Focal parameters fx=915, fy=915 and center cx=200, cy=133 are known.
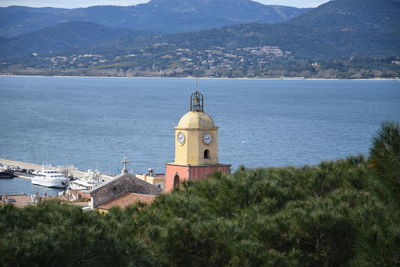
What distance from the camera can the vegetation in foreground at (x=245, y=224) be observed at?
11492 mm

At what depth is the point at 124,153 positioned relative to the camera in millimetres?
71375

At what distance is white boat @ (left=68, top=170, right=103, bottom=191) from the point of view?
5119 cm

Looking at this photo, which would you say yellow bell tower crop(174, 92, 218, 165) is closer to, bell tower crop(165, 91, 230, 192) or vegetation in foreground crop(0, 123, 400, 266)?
bell tower crop(165, 91, 230, 192)

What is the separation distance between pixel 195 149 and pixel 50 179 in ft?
108

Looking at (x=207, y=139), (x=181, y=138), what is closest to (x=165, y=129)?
(x=181, y=138)

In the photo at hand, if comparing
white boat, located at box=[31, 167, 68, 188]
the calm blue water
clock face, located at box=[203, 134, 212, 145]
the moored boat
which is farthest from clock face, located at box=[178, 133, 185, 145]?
the moored boat

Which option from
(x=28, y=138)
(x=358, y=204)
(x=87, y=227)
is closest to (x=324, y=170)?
(x=358, y=204)

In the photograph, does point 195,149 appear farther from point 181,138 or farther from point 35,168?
point 35,168

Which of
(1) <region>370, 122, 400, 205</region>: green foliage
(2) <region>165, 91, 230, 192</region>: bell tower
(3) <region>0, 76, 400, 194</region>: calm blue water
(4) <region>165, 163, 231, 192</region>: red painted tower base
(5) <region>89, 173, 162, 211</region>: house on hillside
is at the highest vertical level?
(1) <region>370, 122, 400, 205</region>: green foliage

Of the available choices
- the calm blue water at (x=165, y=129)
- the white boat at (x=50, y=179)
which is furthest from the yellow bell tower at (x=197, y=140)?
the white boat at (x=50, y=179)

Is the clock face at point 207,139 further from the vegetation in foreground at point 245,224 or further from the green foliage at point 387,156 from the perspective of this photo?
the green foliage at point 387,156

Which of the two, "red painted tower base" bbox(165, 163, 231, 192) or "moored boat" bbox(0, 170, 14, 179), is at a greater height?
"red painted tower base" bbox(165, 163, 231, 192)

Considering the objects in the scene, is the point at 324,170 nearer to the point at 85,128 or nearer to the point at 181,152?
the point at 181,152

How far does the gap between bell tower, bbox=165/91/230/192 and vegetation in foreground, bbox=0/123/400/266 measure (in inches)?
168
